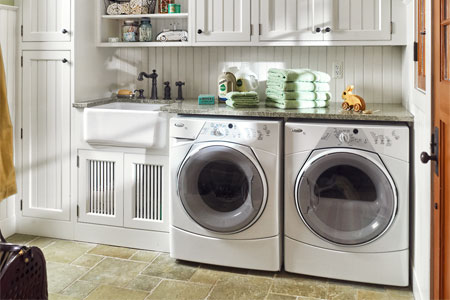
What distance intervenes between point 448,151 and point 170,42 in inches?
90.0

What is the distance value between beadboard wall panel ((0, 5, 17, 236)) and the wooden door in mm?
2793

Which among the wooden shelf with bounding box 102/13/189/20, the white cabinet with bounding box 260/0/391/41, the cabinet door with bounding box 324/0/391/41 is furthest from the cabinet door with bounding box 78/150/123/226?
the cabinet door with bounding box 324/0/391/41

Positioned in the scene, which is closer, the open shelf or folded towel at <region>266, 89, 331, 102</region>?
folded towel at <region>266, 89, 331, 102</region>

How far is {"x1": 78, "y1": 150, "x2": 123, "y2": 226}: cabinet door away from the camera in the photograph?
3.28 m

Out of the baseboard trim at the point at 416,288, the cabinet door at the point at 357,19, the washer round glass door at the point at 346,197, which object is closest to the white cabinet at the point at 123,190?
the washer round glass door at the point at 346,197

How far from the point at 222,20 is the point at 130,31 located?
0.76 m

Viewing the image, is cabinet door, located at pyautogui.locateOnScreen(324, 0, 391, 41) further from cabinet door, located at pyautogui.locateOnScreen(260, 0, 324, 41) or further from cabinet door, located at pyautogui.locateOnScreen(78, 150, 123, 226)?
cabinet door, located at pyautogui.locateOnScreen(78, 150, 123, 226)

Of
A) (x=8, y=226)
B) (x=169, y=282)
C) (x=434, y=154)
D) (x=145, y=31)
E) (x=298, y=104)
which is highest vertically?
(x=145, y=31)

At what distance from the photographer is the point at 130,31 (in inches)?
141

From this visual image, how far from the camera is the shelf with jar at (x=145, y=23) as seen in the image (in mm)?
3445

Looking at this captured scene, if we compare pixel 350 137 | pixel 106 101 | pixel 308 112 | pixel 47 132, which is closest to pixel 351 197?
pixel 350 137

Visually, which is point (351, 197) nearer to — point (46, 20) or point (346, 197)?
point (346, 197)

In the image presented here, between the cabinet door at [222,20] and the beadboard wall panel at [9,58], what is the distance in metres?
1.32

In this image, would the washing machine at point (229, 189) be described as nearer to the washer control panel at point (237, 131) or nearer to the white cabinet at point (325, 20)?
the washer control panel at point (237, 131)
